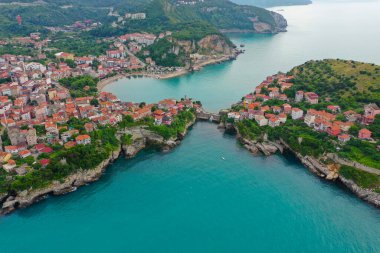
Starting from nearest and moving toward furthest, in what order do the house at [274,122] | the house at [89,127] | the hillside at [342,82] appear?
the house at [89,127], the house at [274,122], the hillside at [342,82]

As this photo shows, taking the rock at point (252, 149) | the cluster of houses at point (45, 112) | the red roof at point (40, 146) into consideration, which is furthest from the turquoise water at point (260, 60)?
the red roof at point (40, 146)

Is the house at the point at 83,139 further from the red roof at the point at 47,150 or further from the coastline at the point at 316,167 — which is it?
the coastline at the point at 316,167

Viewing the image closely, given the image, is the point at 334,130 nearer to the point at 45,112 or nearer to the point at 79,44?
the point at 45,112

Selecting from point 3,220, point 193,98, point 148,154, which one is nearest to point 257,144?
Answer: point 148,154

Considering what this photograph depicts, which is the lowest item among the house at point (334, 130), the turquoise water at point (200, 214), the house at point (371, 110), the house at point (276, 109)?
the turquoise water at point (200, 214)

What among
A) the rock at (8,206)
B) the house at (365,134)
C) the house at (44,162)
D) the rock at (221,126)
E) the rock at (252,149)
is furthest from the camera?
the rock at (221,126)

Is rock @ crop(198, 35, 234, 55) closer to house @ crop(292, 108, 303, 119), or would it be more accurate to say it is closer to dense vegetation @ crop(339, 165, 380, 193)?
house @ crop(292, 108, 303, 119)

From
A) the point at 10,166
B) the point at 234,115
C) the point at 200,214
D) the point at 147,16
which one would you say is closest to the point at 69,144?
the point at 10,166

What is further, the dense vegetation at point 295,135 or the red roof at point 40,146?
the dense vegetation at point 295,135
